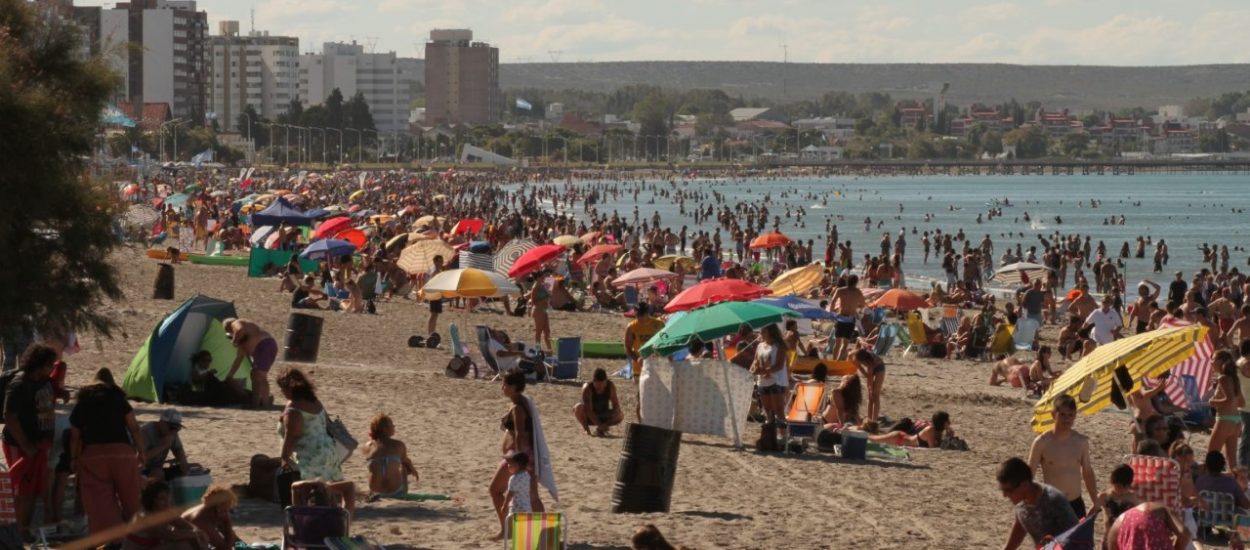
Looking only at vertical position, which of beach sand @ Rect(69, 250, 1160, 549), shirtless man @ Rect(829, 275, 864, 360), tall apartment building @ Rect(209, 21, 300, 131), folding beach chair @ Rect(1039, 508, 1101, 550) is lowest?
beach sand @ Rect(69, 250, 1160, 549)

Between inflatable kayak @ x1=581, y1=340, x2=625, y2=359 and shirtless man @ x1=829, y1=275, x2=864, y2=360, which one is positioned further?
inflatable kayak @ x1=581, y1=340, x2=625, y2=359

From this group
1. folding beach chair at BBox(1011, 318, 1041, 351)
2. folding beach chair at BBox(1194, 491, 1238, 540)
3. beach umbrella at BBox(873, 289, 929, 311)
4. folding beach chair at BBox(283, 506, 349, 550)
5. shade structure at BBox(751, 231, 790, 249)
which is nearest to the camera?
folding beach chair at BBox(283, 506, 349, 550)

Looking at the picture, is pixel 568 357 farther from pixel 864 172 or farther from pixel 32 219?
pixel 864 172

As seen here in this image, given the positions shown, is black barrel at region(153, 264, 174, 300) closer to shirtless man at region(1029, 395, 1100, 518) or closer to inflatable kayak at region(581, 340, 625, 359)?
inflatable kayak at region(581, 340, 625, 359)

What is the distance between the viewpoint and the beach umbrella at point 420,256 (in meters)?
25.2

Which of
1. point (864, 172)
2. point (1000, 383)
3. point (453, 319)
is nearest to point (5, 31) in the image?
point (1000, 383)

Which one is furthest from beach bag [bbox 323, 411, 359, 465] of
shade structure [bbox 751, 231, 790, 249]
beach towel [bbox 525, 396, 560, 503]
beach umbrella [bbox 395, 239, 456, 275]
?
shade structure [bbox 751, 231, 790, 249]

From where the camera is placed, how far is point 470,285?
737 inches

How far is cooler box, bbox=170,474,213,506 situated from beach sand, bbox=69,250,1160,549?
0.29 meters

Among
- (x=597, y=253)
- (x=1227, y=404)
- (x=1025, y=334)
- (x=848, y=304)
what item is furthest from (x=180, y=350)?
(x=597, y=253)

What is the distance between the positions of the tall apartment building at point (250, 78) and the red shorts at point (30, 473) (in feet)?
605

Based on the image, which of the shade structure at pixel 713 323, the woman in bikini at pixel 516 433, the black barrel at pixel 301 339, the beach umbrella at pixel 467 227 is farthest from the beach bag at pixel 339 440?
the beach umbrella at pixel 467 227

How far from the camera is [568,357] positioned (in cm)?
1602

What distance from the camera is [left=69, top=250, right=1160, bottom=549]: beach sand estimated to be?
9414mm
